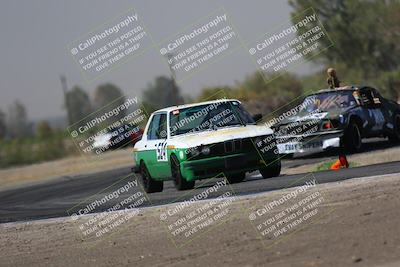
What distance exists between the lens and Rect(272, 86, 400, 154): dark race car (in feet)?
57.0

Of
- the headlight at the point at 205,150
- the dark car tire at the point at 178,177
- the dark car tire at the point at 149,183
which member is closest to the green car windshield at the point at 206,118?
the dark car tire at the point at 178,177

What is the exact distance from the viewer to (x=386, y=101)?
762 inches

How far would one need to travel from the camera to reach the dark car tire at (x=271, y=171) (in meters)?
14.6

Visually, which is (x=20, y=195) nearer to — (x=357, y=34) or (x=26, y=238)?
(x=26, y=238)

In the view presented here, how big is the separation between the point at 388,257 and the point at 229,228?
106 inches

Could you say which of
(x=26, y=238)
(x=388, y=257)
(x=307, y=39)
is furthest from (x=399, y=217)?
(x=307, y=39)

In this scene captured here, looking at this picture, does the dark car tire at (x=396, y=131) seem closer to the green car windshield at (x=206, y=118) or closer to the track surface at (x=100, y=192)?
the track surface at (x=100, y=192)

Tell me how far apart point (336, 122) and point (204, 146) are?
175 inches

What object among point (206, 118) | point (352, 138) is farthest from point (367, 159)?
point (206, 118)

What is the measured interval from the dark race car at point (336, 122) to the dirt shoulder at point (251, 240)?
19.0ft

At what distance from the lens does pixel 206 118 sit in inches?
579

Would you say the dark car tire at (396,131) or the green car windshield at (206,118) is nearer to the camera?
the green car windshield at (206,118)

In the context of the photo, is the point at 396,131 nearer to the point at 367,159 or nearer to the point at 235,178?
the point at 367,159

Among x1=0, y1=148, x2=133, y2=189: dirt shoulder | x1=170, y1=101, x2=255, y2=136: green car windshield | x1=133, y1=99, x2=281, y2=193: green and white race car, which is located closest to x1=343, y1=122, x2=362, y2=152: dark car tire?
x1=133, y1=99, x2=281, y2=193: green and white race car
